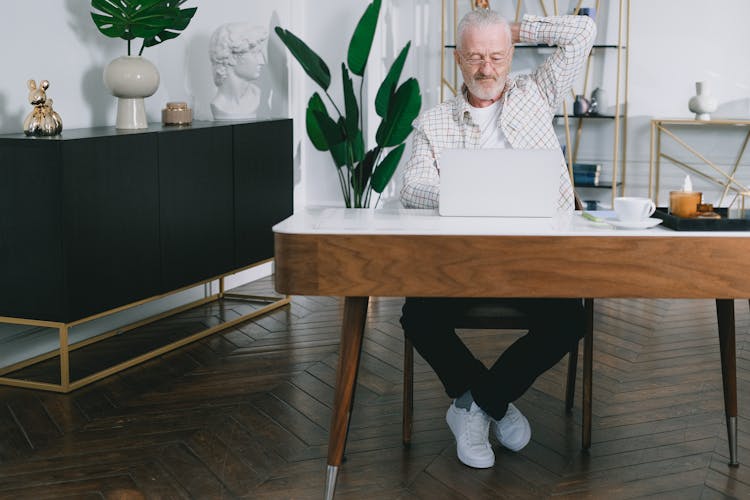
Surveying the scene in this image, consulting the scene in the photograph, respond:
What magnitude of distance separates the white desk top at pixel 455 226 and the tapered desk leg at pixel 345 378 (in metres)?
0.22

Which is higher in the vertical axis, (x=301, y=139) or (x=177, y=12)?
(x=177, y=12)

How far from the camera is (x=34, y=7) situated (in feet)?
12.7

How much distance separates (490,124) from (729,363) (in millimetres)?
1127

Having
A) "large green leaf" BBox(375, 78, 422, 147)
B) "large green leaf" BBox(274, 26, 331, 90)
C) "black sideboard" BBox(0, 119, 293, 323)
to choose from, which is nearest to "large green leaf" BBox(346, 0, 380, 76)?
"large green leaf" BBox(274, 26, 331, 90)

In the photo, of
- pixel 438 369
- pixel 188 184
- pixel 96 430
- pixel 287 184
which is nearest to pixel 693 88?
pixel 287 184

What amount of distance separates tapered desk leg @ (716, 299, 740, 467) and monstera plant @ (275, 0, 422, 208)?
317 cm

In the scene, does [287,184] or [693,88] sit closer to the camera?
[287,184]

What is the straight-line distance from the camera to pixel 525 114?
3.14m

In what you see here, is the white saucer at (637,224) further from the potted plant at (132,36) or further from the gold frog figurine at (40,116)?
the potted plant at (132,36)

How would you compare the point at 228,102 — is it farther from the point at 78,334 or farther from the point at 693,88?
the point at 693,88

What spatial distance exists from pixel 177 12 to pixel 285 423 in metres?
1.96

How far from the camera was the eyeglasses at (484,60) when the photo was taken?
3.02m

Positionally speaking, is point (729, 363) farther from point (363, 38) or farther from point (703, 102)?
point (703, 102)

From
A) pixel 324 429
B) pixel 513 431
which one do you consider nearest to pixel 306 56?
pixel 324 429
